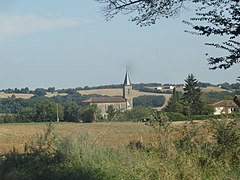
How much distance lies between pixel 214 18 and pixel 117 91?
18427 cm

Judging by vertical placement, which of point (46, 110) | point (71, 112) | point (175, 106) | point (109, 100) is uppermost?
point (175, 106)

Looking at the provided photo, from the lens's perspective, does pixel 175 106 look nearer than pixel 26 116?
Yes

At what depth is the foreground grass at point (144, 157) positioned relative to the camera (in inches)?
424

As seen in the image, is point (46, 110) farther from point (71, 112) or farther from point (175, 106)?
point (175, 106)

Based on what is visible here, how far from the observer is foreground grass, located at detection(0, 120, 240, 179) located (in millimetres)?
10781

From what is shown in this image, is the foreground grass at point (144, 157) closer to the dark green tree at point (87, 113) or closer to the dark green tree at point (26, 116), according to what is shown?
the dark green tree at point (87, 113)

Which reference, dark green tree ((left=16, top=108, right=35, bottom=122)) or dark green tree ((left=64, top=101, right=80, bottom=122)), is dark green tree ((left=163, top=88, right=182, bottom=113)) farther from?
dark green tree ((left=16, top=108, right=35, bottom=122))

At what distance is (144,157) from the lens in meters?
11.9

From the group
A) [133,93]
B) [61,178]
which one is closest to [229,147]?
[61,178]

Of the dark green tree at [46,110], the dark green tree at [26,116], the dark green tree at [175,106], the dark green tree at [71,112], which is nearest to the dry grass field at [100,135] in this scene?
the dark green tree at [175,106]

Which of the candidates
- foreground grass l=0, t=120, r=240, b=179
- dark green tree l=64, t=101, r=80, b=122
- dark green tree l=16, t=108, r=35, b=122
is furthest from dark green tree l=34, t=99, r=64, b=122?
foreground grass l=0, t=120, r=240, b=179

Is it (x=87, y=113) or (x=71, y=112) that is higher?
(x=87, y=113)

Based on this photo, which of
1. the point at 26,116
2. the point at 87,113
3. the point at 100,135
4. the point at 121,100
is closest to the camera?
the point at 100,135

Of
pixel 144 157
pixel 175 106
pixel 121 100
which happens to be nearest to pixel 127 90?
pixel 121 100
